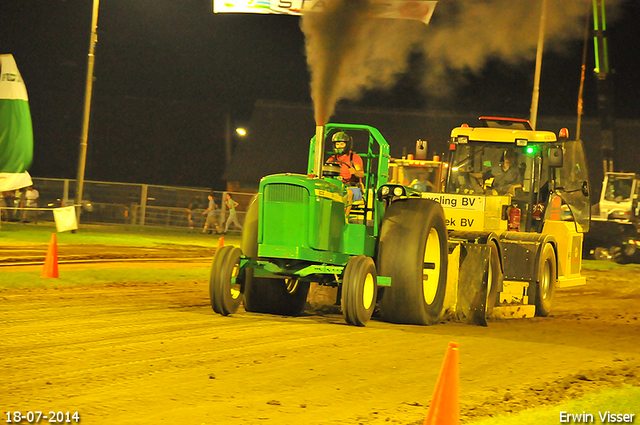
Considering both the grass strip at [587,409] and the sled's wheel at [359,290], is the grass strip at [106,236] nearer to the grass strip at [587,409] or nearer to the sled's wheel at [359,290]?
the sled's wheel at [359,290]

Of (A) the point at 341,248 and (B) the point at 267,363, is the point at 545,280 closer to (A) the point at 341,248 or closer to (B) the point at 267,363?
(A) the point at 341,248

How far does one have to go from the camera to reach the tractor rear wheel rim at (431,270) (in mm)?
11580

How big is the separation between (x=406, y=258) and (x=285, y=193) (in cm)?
180

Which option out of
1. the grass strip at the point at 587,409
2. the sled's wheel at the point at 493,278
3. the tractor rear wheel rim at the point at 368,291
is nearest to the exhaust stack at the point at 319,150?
the tractor rear wheel rim at the point at 368,291

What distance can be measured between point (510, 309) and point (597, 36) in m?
27.0

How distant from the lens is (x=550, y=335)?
36.9ft

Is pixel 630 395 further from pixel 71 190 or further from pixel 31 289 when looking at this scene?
pixel 71 190

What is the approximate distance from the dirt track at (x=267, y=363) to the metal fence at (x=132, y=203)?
80.1 ft

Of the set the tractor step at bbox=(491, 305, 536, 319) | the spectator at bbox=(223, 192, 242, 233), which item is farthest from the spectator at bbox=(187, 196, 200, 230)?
the tractor step at bbox=(491, 305, 536, 319)

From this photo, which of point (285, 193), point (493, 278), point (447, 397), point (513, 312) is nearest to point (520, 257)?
point (513, 312)

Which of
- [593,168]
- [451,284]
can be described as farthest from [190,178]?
[451,284]

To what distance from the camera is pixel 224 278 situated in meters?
10.6

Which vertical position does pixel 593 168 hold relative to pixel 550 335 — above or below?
above

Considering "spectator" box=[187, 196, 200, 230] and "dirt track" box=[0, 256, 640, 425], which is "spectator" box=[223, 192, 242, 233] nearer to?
"spectator" box=[187, 196, 200, 230]
